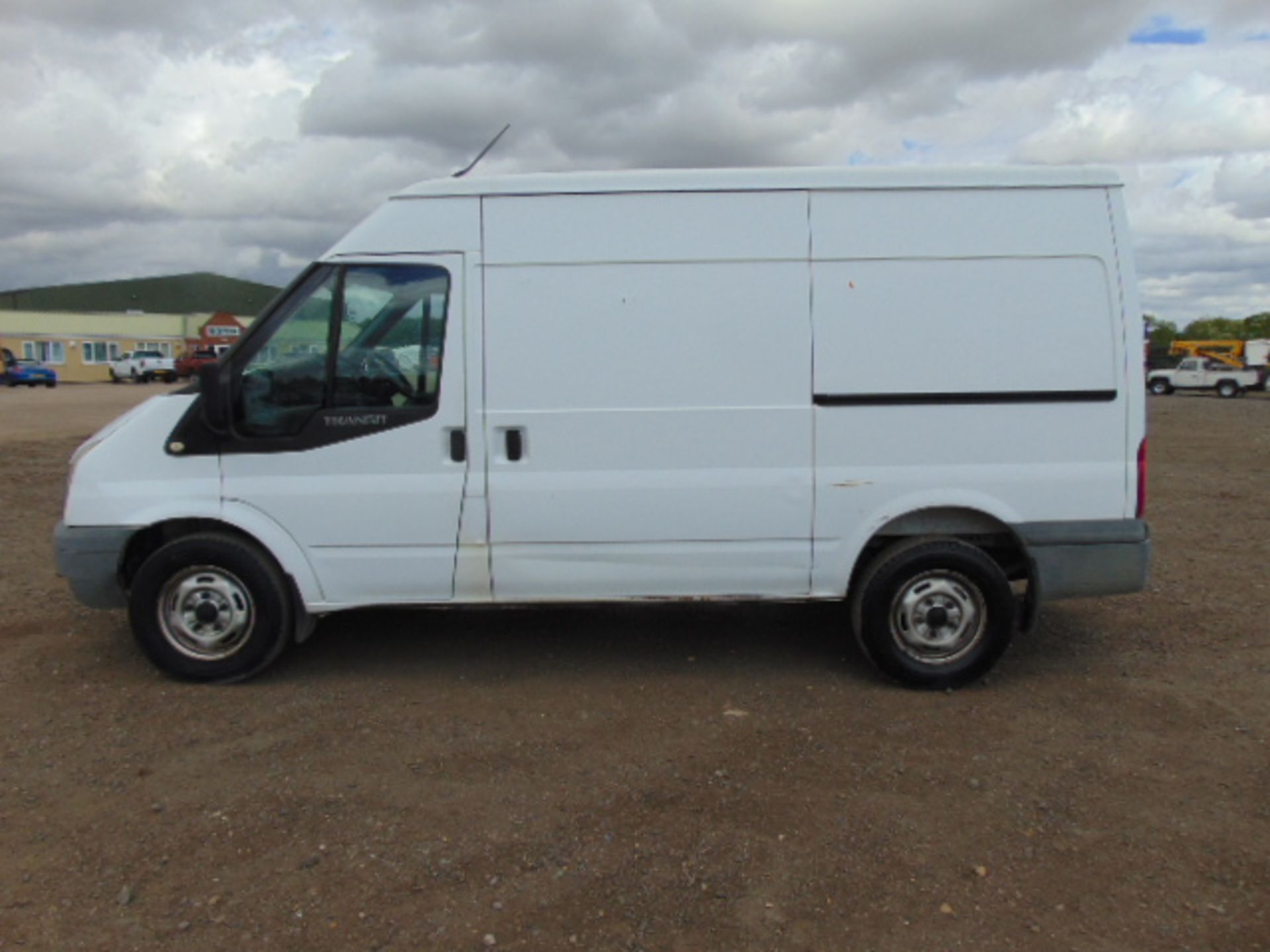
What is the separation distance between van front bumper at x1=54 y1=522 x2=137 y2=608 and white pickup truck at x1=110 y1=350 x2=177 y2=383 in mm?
50894

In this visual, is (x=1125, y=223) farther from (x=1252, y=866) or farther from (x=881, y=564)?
(x=1252, y=866)

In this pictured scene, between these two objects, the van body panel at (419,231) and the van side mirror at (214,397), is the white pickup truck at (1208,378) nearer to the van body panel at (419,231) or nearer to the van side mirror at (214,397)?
the van body panel at (419,231)

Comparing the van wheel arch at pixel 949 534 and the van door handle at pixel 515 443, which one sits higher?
the van door handle at pixel 515 443

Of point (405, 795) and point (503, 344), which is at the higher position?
point (503, 344)

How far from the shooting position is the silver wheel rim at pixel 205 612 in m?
4.78

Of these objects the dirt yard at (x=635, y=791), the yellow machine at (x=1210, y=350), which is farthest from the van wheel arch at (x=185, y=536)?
the yellow machine at (x=1210, y=350)

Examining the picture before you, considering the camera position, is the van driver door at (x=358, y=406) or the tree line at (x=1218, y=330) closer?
the van driver door at (x=358, y=406)

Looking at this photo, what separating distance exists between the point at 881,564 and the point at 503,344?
2.15 meters

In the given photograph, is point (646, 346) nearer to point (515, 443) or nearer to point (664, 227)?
point (664, 227)

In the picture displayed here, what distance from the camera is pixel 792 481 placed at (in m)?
4.66

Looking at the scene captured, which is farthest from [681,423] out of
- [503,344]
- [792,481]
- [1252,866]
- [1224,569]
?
[1224,569]

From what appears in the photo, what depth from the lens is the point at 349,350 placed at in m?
4.66

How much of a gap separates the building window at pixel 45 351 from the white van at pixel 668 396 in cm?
6206

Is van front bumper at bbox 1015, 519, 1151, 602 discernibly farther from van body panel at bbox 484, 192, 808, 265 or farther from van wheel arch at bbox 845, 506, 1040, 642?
van body panel at bbox 484, 192, 808, 265
